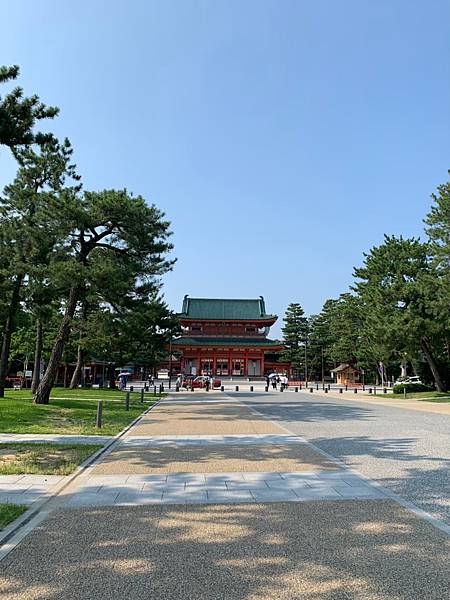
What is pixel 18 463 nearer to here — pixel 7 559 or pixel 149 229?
pixel 7 559

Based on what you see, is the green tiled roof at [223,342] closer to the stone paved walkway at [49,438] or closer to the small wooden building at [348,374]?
the small wooden building at [348,374]

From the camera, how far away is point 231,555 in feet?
14.6

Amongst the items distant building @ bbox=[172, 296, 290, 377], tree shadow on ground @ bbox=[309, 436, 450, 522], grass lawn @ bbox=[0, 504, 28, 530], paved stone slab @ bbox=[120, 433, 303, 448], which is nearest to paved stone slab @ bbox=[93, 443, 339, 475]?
paved stone slab @ bbox=[120, 433, 303, 448]

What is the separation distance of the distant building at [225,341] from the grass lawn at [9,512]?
200 ft

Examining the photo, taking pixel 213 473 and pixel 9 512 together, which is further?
pixel 213 473

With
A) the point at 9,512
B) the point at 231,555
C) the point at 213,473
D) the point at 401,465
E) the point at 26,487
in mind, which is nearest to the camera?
the point at 231,555

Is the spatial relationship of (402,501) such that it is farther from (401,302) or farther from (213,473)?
(401,302)

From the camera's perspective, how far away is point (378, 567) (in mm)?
4152

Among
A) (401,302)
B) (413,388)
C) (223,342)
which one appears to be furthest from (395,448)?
(223,342)

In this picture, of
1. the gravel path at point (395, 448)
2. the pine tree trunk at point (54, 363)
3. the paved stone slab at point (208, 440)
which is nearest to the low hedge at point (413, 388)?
the gravel path at point (395, 448)

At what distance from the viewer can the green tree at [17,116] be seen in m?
9.05

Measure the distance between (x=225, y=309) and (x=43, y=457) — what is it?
65844 mm

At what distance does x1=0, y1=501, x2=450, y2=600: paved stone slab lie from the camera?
12.3ft

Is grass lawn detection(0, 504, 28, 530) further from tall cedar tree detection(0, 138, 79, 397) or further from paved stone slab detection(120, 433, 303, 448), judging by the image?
tall cedar tree detection(0, 138, 79, 397)
